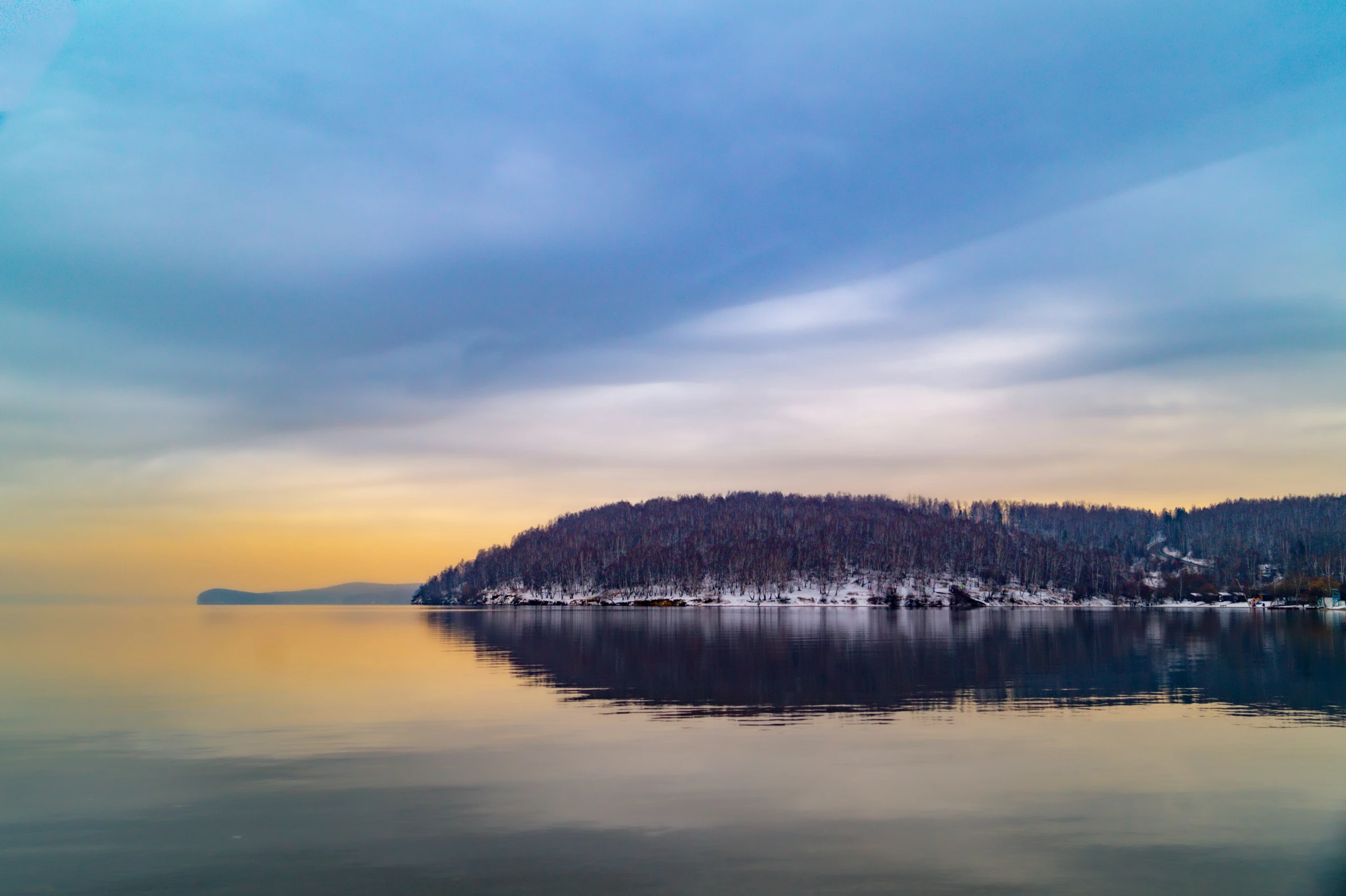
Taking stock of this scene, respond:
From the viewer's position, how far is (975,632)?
115m

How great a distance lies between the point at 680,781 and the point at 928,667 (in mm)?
39897

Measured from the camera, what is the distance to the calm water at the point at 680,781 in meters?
17.4

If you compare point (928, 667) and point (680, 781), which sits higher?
point (680, 781)

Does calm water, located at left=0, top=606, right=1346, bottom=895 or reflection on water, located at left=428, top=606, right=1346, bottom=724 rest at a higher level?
calm water, located at left=0, top=606, right=1346, bottom=895

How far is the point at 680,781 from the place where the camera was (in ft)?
82.1

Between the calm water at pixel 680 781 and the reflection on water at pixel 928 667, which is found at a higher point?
the calm water at pixel 680 781

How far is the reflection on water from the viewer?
141 feet

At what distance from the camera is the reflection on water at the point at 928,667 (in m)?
42.9

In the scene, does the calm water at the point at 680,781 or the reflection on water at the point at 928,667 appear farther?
the reflection on water at the point at 928,667

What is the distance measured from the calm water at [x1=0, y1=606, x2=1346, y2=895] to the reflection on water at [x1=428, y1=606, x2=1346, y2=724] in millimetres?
543

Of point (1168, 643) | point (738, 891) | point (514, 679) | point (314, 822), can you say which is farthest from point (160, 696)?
point (1168, 643)

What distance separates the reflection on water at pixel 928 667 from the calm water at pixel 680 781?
1.78 ft

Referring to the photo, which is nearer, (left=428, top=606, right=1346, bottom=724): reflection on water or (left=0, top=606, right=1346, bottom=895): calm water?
(left=0, top=606, right=1346, bottom=895): calm water

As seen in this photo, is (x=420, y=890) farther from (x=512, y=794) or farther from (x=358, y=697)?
(x=358, y=697)
